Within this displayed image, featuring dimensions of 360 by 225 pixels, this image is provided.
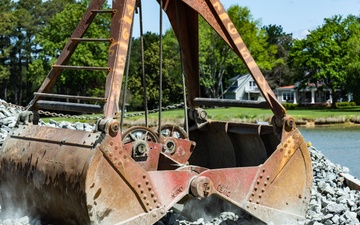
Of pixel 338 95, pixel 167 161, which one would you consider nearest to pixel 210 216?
pixel 167 161

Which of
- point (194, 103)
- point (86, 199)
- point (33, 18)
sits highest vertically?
point (33, 18)

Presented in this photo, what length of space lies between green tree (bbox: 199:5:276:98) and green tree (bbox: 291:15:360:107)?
4.71 metres

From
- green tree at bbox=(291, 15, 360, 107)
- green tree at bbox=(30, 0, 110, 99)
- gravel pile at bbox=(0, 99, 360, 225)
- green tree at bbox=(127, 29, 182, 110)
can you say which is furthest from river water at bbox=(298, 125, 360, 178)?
green tree at bbox=(291, 15, 360, 107)

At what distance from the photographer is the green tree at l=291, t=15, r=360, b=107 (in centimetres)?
8341

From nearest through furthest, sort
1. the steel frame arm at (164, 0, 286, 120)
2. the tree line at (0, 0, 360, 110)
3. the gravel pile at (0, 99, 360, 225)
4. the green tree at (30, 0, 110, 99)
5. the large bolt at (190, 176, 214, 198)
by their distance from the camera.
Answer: the large bolt at (190, 176, 214, 198)
the steel frame arm at (164, 0, 286, 120)
the gravel pile at (0, 99, 360, 225)
the green tree at (30, 0, 110, 99)
the tree line at (0, 0, 360, 110)

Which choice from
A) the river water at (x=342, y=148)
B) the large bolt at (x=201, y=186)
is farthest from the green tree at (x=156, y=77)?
the large bolt at (x=201, y=186)

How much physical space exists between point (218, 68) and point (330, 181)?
7613 cm

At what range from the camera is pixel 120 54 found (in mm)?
8055

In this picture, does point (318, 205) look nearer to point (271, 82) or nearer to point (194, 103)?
point (194, 103)

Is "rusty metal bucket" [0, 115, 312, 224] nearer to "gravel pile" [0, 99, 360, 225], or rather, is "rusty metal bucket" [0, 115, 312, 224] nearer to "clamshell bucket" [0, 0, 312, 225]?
"clamshell bucket" [0, 0, 312, 225]

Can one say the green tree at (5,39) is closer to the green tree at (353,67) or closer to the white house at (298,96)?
the green tree at (353,67)

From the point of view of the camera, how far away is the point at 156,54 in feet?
260

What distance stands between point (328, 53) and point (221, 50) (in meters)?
12.4

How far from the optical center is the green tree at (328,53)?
83412 millimetres
